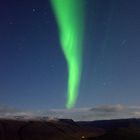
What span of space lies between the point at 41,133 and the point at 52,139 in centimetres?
1244

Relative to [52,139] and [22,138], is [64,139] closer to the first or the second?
[52,139]

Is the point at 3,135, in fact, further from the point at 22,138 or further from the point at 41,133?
the point at 41,133

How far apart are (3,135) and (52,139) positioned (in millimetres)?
33238

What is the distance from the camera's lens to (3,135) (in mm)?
173500

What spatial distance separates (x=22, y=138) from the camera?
569 feet

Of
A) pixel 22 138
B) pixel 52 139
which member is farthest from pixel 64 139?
pixel 22 138

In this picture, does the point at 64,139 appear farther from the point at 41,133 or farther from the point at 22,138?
the point at 22,138

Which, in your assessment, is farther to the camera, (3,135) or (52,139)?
(52,139)

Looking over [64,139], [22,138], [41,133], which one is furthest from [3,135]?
[64,139]

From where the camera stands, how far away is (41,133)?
196 m

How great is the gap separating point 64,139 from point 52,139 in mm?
11632

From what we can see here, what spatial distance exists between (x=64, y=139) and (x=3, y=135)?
145ft

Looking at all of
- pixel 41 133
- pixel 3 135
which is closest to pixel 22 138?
pixel 3 135

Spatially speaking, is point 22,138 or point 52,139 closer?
point 22,138
